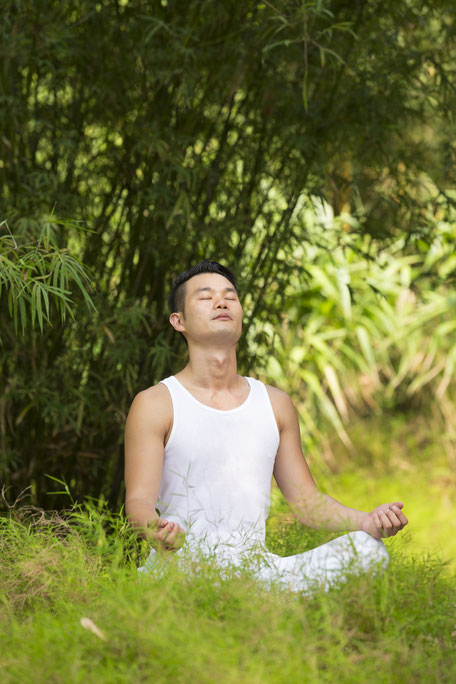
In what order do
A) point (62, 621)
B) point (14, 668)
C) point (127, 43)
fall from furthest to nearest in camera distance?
1. point (127, 43)
2. point (62, 621)
3. point (14, 668)

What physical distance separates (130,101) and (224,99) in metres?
0.32

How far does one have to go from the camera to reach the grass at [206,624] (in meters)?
1.45

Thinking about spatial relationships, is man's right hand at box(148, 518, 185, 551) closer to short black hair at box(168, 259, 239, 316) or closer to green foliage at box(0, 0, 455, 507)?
short black hair at box(168, 259, 239, 316)

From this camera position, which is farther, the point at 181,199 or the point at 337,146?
the point at 337,146

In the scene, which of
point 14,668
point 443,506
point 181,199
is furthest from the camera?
point 443,506

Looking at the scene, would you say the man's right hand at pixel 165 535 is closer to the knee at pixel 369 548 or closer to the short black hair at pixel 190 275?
the knee at pixel 369 548


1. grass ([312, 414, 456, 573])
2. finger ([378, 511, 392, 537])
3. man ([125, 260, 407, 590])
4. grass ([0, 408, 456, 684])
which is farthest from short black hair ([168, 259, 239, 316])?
grass ([312, 414, 456, 573])

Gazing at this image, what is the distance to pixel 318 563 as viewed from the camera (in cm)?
184

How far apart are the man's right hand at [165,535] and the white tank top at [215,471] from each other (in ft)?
0.68

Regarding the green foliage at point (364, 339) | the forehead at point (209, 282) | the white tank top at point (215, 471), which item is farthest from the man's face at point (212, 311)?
the green foliage at point (364, 339)

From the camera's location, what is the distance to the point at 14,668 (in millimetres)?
1478

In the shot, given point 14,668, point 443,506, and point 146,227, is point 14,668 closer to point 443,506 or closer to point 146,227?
point 146,227

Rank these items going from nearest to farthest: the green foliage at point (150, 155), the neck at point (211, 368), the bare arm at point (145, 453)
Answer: the bare arm at point (145, 453) → the neck at point (211, 368) → the green foliage at point (150, 155)

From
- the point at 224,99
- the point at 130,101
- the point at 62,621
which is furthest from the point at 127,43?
the point at 62,621
